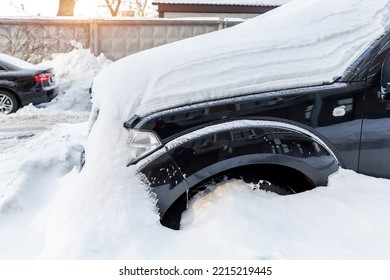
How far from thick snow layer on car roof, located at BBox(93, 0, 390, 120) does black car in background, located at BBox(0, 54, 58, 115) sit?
6.06 metres

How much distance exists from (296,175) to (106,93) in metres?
1.35

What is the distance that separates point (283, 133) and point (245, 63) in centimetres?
51

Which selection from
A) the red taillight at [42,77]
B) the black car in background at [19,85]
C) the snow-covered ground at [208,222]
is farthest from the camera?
the red taillight at [42,77]

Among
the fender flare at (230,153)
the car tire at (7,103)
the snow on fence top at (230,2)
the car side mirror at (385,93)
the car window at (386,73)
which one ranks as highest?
the snow on fence top at (230,2)

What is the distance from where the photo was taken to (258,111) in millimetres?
2297

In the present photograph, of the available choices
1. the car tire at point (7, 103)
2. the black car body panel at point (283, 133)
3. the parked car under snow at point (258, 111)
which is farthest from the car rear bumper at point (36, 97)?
the black car body panel at point (283, 133)

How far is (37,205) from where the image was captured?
10.6 ft

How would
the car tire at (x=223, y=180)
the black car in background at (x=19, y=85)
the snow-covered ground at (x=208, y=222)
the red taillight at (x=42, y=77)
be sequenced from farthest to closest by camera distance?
the red taillight at (x=42, y=77) → the black car in background at (x=19, y=85) → the car tire at (x=223, y=180) → the snow-covered ground at (x=208, y=222)

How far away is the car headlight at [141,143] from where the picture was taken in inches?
87.4

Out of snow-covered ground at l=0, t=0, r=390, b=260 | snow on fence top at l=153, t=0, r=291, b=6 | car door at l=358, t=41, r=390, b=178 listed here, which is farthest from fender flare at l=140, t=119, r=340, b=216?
snow on fence top at l=153, t=0, r=291, b=6

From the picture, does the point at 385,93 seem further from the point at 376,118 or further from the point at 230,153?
the point at 230,153

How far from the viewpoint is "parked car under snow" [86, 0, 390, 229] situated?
223 cm

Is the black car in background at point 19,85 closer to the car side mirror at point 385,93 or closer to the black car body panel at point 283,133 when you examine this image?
the black car body panel at point 283,133

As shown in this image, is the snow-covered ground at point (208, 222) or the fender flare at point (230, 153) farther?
the fender flare at point (230, 153)
